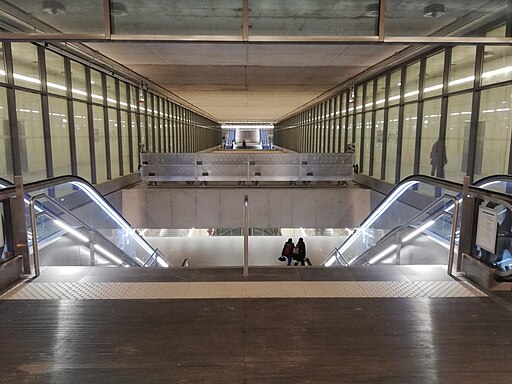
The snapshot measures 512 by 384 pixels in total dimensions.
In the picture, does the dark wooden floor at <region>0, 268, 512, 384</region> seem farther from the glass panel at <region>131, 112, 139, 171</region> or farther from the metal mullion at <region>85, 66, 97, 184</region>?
the glass panel at <region>131, 112, 139, 171</region>

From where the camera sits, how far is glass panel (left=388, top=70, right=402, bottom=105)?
11.8m

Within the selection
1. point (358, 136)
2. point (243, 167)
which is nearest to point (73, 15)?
point (243, 167)

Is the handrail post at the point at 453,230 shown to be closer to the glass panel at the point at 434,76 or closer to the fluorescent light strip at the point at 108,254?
the fluorescent light strip at the point at 108,254

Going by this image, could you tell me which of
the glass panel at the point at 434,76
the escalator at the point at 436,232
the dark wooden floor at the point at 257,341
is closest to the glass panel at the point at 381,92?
the glass panel at the point at 434,76

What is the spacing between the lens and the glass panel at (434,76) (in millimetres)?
9312

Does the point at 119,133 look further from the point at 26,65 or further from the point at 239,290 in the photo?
the point at 239,290

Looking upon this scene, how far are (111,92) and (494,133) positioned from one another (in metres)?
→ 11.3

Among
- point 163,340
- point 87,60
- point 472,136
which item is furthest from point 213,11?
point 87,60

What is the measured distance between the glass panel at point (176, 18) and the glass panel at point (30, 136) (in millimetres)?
4775

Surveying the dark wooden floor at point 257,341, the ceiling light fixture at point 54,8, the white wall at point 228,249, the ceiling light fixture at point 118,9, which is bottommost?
the white wall at point 228,249

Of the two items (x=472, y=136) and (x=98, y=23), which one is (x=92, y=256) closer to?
(x=98, y=23)

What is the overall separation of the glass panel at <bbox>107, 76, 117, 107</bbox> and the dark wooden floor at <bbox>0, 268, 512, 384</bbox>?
36.1 feet

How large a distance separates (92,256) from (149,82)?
11.1 metres

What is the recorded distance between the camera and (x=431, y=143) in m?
9.91
